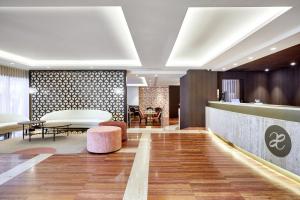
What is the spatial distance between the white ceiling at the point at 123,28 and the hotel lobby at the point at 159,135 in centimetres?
2

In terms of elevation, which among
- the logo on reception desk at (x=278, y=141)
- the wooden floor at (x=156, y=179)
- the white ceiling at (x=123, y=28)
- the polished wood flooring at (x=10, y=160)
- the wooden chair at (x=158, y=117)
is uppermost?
the white ceiling at (x=123, y=28)

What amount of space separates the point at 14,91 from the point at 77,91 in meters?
2.34

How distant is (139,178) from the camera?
3215mm

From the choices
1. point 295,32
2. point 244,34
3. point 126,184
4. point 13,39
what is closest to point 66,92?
point 13,39

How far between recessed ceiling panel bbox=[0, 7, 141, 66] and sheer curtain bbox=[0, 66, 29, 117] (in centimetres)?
98

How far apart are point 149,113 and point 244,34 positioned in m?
8.76

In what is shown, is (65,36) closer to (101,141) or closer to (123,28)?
(123,28)

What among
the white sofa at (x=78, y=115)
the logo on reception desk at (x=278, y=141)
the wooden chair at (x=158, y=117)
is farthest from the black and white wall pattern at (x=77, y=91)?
the logo on reception desk at (x=278, y=141)

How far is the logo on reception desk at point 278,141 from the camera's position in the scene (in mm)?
3092

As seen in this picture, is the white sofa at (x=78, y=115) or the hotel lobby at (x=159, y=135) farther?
the white sofa at (x=78, y=115)

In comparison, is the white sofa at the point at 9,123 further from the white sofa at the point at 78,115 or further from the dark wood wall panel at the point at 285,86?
the dark wood wall panel at the point at 285,86

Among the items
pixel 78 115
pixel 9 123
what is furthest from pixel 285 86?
pixel 9 123

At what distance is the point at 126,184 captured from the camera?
3004 mm

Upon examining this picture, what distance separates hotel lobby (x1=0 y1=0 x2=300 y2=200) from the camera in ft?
9.25
